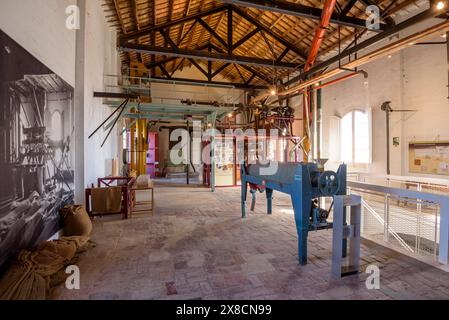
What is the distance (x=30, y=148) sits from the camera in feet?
9.46

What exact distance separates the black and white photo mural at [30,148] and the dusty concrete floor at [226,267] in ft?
2.59

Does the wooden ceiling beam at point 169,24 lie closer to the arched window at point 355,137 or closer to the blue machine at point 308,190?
the arched window at point 355,137

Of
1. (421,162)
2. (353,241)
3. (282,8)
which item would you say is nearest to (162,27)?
(282,8)

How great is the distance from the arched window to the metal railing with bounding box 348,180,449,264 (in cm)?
177

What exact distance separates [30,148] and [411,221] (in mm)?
6421

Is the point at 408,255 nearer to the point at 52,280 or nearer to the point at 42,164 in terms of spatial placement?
the point at 52,280

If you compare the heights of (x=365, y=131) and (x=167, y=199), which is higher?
(x=365, y=131)

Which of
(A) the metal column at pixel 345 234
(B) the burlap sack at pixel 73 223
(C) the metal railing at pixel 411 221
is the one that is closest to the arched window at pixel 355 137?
(C) the metal railing at pixel 411 221

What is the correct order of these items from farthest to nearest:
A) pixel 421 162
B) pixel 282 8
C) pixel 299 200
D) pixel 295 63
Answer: pixel 295 63 < pixel 421 162 < pixel 282 8 < pixel 299 200

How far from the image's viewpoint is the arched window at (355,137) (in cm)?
846

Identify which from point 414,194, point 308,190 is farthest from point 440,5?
point 308,190
